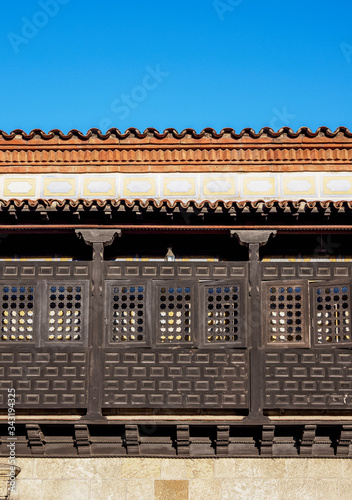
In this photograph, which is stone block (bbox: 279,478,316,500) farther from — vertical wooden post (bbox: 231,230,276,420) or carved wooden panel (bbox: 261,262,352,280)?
carved wooden panel (bbox: 261,262,352,280)

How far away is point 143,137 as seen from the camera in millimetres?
13531

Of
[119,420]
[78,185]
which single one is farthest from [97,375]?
[78,185]

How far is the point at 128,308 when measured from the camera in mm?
11664

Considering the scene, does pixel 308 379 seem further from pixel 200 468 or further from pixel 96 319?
pixel 96 319

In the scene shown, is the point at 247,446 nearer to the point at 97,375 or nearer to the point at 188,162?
the point at 97,375

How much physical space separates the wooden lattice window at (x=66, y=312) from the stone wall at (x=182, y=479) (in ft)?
6.37

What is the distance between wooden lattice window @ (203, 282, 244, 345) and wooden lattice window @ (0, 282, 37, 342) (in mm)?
2597

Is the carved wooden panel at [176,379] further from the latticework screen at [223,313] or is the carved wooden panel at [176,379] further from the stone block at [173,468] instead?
the stone block at [173,468]

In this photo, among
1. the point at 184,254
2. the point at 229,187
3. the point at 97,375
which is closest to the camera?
the point at 97,375

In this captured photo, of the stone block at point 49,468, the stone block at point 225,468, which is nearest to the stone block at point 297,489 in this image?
the stone block at point 225,468

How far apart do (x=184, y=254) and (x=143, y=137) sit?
7.98 feet

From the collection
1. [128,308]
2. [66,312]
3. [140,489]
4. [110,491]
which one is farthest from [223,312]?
[110,491]

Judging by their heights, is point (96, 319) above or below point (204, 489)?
above

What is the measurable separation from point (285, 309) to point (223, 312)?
3.04ft
